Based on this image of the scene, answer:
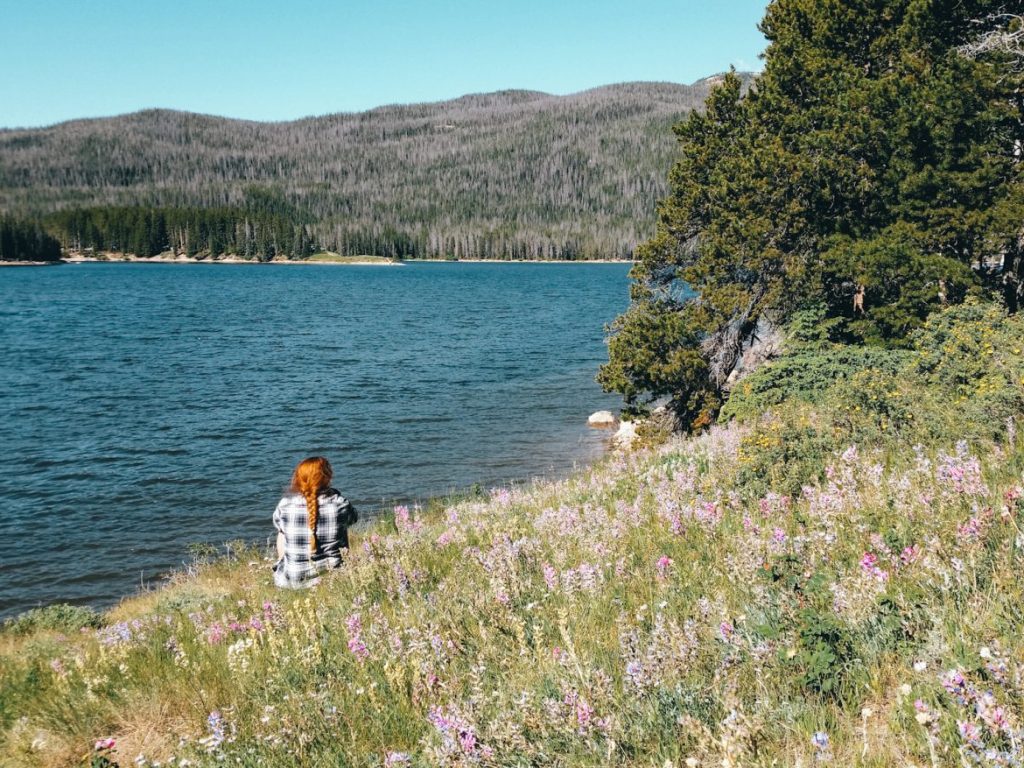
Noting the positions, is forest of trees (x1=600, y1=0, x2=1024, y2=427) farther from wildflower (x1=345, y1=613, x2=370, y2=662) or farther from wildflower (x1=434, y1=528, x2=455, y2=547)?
wildflower (x1=345, y1=613, x2=370, y2=662)

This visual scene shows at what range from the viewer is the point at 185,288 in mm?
112625

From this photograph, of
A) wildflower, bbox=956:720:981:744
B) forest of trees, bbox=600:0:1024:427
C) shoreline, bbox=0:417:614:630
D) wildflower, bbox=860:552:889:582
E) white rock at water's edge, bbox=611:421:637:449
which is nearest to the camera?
wildflower, bbox=956:720:981:744

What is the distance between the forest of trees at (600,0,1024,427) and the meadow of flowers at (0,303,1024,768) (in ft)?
37.8

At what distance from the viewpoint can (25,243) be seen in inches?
6836

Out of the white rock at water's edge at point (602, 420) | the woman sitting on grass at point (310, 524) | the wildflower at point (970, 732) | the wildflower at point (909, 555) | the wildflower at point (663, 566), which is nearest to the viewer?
the wildflower at point (970, 732)

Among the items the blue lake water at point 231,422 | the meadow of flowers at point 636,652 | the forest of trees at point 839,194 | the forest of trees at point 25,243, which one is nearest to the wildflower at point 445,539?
the meadow of flowers at point 636,652

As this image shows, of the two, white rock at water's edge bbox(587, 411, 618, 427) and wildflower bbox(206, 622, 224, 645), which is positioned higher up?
wildflower bbox(206, 622, 224, 645)

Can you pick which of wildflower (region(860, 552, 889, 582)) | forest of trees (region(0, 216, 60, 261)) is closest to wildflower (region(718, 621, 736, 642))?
wildflower (region(860, 552, 889, 582))

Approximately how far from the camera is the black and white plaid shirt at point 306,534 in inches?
346

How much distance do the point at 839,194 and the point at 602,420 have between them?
12638 mm

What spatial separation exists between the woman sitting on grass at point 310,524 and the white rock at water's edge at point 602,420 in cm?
2094

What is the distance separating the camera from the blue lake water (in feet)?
58.6

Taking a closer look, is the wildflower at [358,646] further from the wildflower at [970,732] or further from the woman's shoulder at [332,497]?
the woman's shoulder at [332,497]

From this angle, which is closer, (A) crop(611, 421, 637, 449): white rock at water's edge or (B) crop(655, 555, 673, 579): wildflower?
(B) crop(655, 555, 673, 579): wildflower
